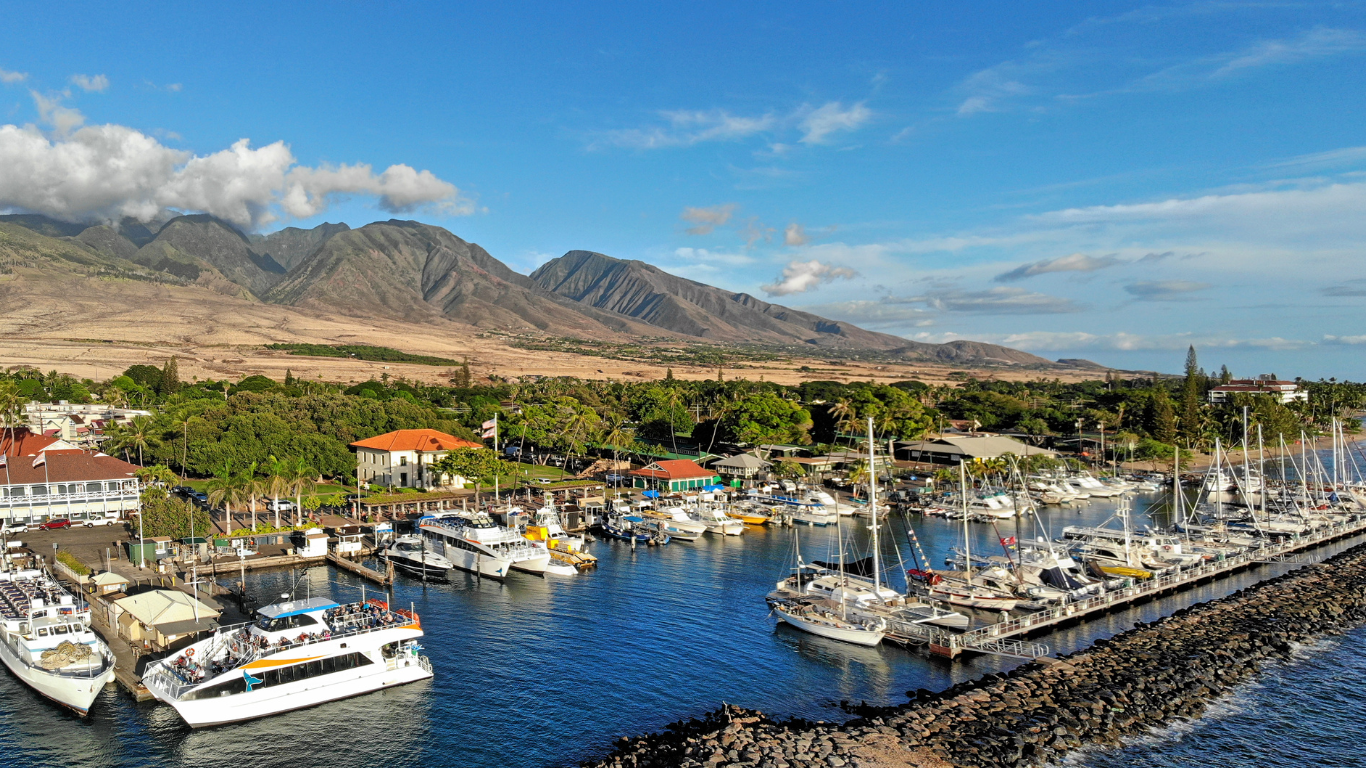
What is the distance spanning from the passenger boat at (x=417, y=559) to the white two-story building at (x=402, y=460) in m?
20.2

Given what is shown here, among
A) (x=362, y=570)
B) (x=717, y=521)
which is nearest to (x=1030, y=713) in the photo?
(x=717, y=521)

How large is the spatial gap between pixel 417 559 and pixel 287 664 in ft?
69.5

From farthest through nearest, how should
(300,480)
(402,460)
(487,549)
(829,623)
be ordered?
(402,460), (300,480), (487,549), (829,623)

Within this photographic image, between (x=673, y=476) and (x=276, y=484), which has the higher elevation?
(x=276, y=484)

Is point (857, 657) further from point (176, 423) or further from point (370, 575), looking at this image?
point (176, 423)

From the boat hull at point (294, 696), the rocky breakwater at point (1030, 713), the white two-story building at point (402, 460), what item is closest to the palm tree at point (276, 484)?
the white two-story building at point (402, 460)

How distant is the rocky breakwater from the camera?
2733 cm

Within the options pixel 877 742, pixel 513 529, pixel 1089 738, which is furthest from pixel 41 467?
pixel 1089 738

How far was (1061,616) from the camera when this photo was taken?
4366 centimetres

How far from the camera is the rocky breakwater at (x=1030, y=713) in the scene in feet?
89.7

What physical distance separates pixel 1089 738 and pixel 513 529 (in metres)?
36.9

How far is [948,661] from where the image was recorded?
37969mm

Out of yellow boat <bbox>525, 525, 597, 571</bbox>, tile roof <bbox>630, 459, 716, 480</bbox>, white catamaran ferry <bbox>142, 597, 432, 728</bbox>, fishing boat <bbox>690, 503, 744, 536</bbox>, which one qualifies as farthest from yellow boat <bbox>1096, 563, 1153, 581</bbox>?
white catamaran ferry <bbox>142, 597, 432, 728</bbox>

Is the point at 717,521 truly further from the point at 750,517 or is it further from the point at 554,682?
the point at 554,682
